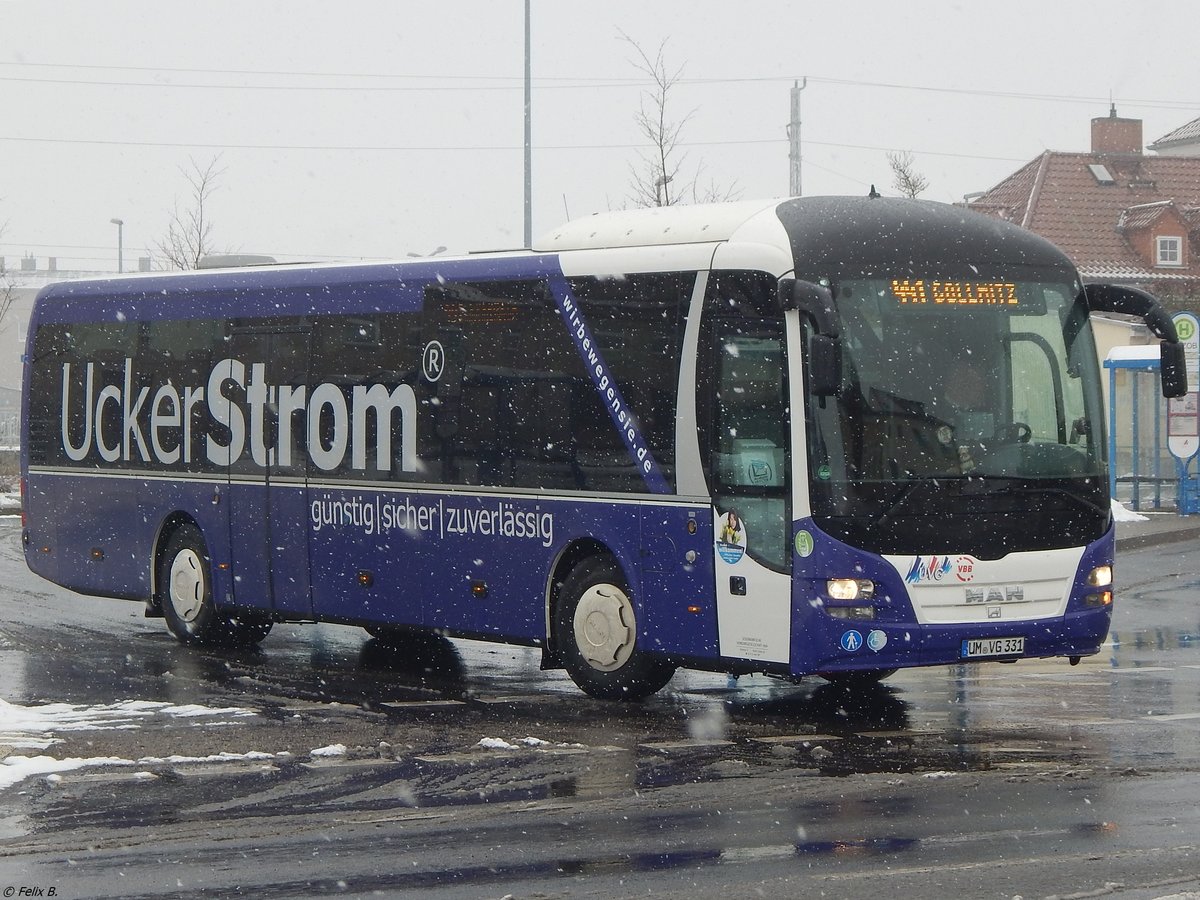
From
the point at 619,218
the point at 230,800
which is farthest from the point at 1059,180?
the point at 230,800

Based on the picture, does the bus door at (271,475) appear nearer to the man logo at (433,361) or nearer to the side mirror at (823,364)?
the man logo at (433,361)

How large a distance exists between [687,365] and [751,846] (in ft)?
16.2

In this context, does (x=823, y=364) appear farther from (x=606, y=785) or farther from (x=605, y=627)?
(x=606, y=785)

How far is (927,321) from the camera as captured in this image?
12.0 meters

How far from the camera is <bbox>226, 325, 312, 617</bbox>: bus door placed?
1569 centimetres

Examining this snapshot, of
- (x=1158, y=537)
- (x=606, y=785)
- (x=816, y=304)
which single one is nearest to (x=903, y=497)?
(x=816, y=304)

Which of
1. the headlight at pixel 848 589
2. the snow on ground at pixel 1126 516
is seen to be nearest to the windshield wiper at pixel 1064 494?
the headlight at pixel 848 589

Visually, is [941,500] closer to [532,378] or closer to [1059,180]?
[532,378]

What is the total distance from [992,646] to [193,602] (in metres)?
7.58

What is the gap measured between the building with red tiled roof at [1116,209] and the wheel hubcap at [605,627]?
174ft

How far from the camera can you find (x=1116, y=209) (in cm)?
6894

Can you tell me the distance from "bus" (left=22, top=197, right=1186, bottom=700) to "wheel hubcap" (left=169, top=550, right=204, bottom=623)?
3.07ft

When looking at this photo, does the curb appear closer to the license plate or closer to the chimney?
the license plate

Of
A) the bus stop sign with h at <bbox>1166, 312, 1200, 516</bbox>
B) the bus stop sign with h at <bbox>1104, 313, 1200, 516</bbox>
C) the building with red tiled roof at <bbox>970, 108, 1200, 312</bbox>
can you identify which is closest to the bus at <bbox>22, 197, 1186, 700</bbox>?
the bus stop sign with h at <bbox>1104, 313, 1200, 516</bbox>
